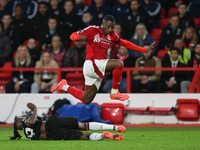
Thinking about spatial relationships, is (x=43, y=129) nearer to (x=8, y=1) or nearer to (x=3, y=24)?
(x=3, y=24)

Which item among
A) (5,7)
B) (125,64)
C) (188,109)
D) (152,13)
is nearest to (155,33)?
(152,13)

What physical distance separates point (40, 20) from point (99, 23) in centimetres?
198

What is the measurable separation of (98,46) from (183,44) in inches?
213

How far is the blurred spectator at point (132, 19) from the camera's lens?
14.5 m

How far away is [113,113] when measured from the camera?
494 inches

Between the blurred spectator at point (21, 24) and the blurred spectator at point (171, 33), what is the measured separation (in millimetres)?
4133

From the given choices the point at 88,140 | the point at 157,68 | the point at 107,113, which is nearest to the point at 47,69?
the point at 107,113

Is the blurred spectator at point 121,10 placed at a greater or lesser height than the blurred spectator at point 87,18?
greater

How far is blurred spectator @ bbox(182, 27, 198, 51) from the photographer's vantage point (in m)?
13.8

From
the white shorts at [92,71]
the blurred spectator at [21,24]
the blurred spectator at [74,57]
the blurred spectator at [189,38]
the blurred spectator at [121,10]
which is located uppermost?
the blurred spectator at [121,10]

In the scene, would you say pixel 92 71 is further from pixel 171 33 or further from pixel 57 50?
pixel 171 33

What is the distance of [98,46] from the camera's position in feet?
30.3

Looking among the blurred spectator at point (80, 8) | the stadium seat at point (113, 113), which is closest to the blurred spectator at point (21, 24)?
the blurred spectator at point (80, 8)

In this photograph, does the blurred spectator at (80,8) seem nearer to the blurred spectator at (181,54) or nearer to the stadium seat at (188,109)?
the blurred spectator at (181,54)
